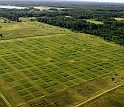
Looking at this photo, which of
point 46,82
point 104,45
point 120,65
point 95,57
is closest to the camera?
point 46,82

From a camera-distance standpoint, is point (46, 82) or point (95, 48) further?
point (95, 48)

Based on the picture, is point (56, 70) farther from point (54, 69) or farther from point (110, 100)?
point (110, 100)

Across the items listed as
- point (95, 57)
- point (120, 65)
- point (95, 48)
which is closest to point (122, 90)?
point (120, 65)

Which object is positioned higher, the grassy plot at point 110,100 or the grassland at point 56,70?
the grassland at point 56,70

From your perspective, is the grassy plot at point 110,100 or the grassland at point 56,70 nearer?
the grassy plot at point 110,100

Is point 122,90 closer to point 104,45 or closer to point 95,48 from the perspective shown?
point 95,48

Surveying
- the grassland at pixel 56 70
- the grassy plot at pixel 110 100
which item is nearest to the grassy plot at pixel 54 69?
the grassland at pixel 56 70

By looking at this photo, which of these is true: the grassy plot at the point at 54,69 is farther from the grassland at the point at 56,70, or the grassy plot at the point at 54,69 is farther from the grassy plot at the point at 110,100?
the grassy plot at the point at 110,100

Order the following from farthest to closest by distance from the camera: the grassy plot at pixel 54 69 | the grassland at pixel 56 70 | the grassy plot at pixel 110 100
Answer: the grassy plot at pixel 54 69
the grassland at pixel 56 70
the grassy plot at pixel 110 100
